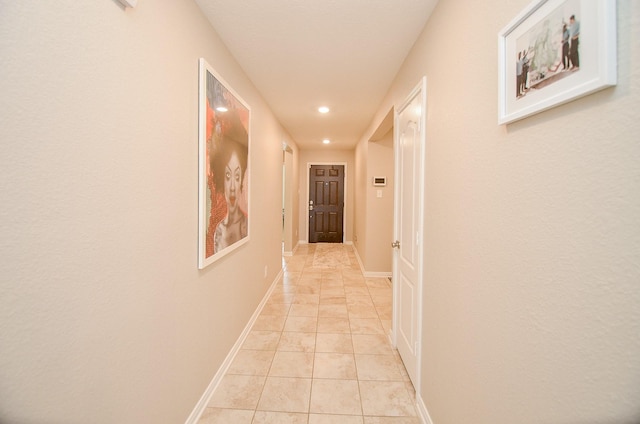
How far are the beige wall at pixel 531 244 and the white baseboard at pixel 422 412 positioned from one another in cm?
8

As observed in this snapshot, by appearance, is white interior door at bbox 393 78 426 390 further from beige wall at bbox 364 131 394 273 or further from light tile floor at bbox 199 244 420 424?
beige wall at bbox 364 131 394 273

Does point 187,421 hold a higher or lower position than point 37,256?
lower

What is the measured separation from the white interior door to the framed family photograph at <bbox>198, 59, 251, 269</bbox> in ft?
4.33

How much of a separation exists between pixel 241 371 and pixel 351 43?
2535 mm

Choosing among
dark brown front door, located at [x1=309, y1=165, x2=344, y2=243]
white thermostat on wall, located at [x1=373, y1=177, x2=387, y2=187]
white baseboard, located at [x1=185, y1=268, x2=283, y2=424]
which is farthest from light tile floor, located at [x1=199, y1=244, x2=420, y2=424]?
dark brown front door, located at [x1=309, y1=165, x2=344, y2=243]

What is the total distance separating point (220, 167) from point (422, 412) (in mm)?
1980

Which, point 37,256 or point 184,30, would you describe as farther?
point 184,30

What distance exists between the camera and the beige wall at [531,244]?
1.86ft

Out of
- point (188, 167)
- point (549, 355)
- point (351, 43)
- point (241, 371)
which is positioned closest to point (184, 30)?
point (188, 167)

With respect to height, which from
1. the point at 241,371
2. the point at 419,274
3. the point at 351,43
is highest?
the point at 351,43

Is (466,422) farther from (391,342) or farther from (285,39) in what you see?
(285,39)

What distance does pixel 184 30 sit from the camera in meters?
1.47

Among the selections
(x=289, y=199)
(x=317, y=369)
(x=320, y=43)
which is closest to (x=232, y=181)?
(x=320, y=43)

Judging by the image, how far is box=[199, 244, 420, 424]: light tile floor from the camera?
171 cm
